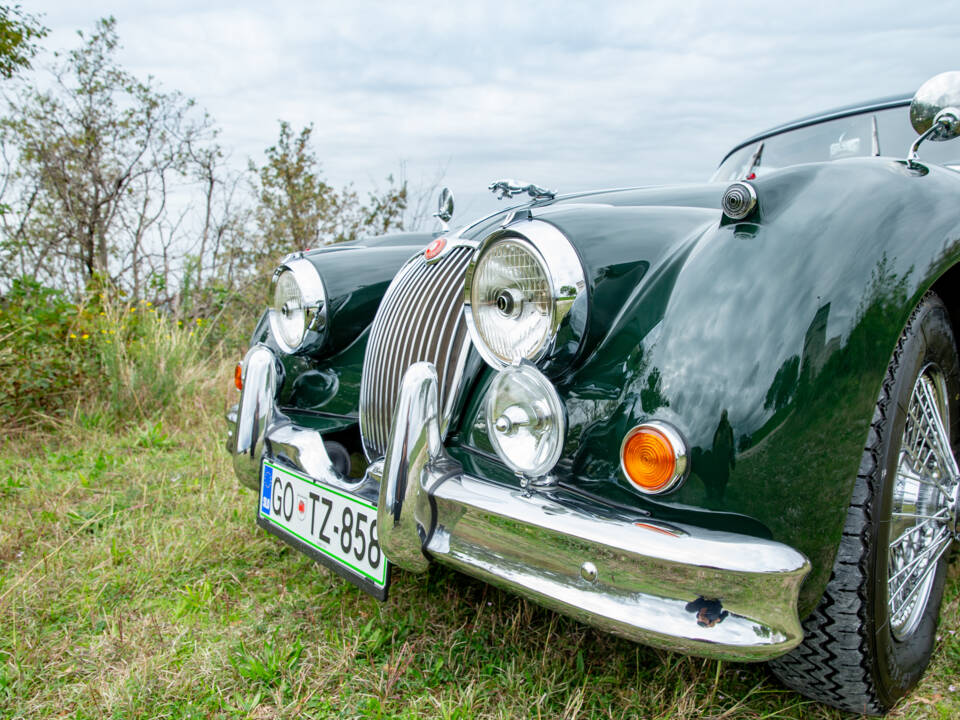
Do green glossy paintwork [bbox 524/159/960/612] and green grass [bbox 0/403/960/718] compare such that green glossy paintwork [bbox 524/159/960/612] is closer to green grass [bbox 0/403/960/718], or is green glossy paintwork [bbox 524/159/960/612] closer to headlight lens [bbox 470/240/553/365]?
headlight lens [bbox 470/240/553/365]

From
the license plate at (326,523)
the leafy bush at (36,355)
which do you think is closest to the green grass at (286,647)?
the license plate at (326,523)

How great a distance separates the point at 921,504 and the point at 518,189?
4.35 ft

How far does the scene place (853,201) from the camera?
1.34 metres

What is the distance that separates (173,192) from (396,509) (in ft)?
19.9

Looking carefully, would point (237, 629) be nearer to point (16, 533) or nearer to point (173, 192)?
point (16, 533)

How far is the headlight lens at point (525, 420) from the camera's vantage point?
129 centimetres

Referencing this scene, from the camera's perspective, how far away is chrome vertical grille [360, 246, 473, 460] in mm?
1709

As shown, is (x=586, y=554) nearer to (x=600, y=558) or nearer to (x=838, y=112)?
(x=600, y=558)

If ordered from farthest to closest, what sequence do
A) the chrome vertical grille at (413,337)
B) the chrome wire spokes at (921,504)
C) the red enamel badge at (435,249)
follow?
1. the red enamel badge at (435,249)
2. the chrome vertical grille at (413,337)
3. the chrome wire spokes at (921,504)

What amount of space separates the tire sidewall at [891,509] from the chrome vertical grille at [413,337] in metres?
0.88

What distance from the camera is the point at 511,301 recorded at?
1.43 meters

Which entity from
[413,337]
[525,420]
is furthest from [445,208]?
[525,420]

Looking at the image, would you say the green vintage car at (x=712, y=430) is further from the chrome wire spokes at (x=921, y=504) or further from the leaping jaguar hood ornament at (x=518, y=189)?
the leaping jaguar hood ornament at (x=518, y=189)

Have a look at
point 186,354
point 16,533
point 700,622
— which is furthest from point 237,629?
point 186,354
